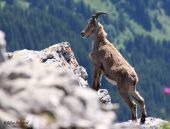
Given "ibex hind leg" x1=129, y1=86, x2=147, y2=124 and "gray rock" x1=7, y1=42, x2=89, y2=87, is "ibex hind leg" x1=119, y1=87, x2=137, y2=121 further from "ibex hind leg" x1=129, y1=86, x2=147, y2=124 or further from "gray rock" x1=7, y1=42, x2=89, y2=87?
"gray rock" x1=7, y1=42, x2=89, y2=87

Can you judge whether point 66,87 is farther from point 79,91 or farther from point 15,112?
point 15,112

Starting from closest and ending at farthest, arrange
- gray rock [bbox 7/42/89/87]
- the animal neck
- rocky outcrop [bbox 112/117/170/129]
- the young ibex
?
rocky outcrop [bbox 112/117/170/129] < gray rock [bbox 7/42/89/87] < the young ibex < the animal neck

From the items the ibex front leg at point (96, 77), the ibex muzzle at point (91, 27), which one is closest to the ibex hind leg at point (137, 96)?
the ibex front leg at point (96, 77)

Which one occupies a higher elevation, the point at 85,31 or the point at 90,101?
the point at 85,31

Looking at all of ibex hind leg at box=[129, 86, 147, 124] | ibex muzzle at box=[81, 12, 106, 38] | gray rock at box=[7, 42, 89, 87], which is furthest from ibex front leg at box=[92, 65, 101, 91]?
ibex muzzle at box=[81, 12, 106, 38]

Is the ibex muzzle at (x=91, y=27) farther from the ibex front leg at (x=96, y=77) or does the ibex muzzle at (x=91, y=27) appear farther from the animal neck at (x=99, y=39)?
the ibex front leg at (x=96, y=77)

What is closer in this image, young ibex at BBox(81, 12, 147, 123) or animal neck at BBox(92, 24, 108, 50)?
young ibex at BBox(81, 12, 147, 123)

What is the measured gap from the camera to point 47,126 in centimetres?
468

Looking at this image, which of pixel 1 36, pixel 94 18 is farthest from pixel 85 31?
pixel 1 36

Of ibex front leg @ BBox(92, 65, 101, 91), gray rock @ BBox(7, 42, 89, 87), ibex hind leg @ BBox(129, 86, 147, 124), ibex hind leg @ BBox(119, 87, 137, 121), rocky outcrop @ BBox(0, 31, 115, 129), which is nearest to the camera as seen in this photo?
rocky outcrop @ BBox(0, 31, 115, 129)

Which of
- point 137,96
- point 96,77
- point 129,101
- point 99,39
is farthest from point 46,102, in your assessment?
point 99,39

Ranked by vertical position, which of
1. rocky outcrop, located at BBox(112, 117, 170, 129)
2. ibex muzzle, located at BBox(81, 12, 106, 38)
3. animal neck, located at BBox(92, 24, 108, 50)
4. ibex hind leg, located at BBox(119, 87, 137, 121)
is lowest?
rocky outcrop, located at BBox(112, 117, 170, 129)

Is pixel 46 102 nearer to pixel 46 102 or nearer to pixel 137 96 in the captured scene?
pixel 46 102

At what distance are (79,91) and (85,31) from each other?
19.4m
